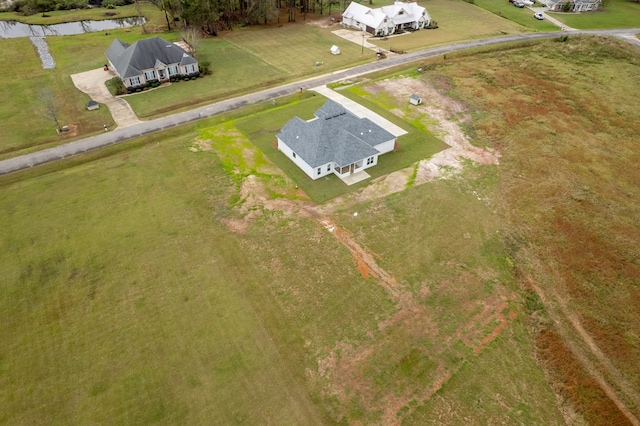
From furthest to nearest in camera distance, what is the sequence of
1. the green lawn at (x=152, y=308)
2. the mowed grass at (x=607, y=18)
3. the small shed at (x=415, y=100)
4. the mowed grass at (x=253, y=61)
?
1. the mowed grass at (x=607, y=18)
2. the mowed grass at (x=253, y=61)
3. the small shed at (x=415, y=100)
4. the green lawn at (x=152, y=308)

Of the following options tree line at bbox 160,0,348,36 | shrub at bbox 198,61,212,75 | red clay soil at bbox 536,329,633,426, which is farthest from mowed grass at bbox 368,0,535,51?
red clay soil at bbox 536,329,633,426

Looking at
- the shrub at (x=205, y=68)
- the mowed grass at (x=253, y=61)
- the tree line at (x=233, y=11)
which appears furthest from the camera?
the tree line at (x=233, y=11)

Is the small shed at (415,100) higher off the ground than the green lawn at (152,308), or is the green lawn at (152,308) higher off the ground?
the small shed at (415,100)

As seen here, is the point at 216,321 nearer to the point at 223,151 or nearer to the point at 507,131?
the point at 223,151

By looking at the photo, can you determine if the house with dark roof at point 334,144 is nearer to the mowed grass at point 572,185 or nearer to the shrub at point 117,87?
the mowed grass at point 572,185

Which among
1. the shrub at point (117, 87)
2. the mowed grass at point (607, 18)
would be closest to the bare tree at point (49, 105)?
the shrub at point (117, 87)

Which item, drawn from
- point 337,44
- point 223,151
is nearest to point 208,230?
point 223,151

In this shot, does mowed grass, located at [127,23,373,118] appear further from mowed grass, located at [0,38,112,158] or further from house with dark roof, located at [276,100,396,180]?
house with dark roof, located at [276,100,396,180]
